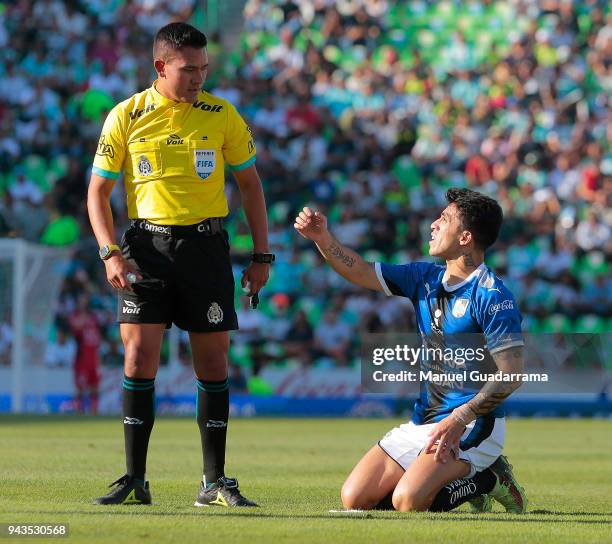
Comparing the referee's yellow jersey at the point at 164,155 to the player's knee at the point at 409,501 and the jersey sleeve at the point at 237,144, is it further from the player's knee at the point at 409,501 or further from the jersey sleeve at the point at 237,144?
the player's knee at the point at 409,501

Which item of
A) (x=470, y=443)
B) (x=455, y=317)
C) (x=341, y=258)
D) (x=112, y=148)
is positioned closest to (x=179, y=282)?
(x=112, y=148)

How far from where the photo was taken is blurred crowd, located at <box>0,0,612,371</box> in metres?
22.6

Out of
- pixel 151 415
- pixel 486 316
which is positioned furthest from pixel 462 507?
pixel 151 415

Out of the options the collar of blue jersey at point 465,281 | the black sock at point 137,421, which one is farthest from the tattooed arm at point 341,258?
the black sock at point 137,421

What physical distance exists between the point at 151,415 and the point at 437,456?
151cm

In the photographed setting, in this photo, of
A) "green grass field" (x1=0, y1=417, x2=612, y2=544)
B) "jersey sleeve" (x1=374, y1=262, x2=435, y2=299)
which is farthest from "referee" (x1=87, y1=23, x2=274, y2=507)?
"jersey sleeve" (x1=374, y1=262, x2=435, y2=299)

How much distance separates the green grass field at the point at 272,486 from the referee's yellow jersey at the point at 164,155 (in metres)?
1.58

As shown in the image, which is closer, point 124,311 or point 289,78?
point 124,311

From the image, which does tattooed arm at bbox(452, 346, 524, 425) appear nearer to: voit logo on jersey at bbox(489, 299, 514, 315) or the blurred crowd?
voit logo on jersey at bbox(489, 299, 514, 315)

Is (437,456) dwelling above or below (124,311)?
below

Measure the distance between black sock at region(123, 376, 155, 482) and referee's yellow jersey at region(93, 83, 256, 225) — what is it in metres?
0.87

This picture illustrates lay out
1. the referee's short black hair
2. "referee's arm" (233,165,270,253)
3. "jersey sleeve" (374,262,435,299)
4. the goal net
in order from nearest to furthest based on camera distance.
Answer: the referee's short black hair → "referee's arm" (233,165,270,253) → "jersey sleeve" (374,262,435,299) → the goal net

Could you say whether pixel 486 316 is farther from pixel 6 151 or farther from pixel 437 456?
pixel 6 151

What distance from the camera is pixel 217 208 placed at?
7.53 metres
